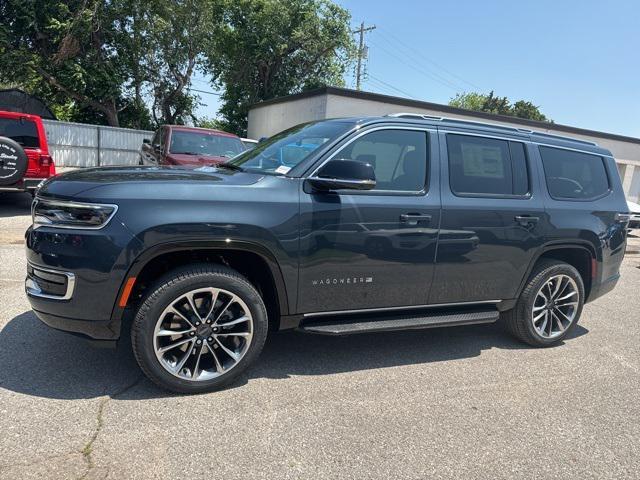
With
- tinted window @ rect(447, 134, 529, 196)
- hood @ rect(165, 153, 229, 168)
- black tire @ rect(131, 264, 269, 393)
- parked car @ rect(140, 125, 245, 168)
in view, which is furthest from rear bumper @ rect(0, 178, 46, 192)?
tinted window @ rect(447, 134, 529, 196)

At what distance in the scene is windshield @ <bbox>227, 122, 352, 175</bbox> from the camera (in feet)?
11.8

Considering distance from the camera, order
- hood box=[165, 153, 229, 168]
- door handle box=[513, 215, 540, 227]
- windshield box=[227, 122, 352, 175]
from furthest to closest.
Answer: hood box=[165, 153, 229, 168], door handle box=[513, 215, 540, 227], windshield box=[227, 122, 352, 175]

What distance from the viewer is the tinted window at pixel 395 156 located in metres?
3.69

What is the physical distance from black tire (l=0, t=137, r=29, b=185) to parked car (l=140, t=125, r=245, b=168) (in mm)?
2260

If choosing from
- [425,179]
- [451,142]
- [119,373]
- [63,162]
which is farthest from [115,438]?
[63,162]

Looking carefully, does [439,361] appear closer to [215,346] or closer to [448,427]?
[448,427]

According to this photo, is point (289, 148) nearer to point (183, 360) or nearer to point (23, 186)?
point (183, 360)

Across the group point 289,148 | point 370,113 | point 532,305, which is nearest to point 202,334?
point 289,148

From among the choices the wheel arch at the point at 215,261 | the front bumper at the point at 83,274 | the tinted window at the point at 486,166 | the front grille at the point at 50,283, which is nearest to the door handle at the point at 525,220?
the tinted window at the point at 486,166

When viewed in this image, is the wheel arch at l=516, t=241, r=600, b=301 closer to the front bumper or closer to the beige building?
the front bumper

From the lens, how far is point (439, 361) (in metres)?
4.09

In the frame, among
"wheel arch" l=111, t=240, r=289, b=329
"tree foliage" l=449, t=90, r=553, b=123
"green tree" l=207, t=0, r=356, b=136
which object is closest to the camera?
"wheel arch" l=111, t=240, r=289, b=329

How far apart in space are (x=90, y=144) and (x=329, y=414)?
20115 mm

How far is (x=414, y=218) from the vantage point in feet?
12.0
